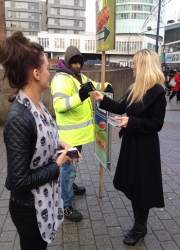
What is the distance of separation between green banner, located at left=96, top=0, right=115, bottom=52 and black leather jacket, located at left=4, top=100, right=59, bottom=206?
1955 mm

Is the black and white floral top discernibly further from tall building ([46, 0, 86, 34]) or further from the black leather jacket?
tall building ([46, 0, 86, 34])

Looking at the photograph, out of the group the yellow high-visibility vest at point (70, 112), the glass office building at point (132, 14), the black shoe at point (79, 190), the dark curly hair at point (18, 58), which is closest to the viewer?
the dark curly hair at point (18, 58)

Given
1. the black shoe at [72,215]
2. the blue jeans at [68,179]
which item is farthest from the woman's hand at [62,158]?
the black shoe at [72,215]

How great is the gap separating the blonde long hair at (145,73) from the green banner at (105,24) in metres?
0.74

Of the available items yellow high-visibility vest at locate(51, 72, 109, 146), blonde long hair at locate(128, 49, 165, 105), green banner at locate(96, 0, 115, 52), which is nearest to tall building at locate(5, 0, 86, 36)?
green banner at locate(96, 0, 115, 52)

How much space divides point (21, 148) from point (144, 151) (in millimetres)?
1420

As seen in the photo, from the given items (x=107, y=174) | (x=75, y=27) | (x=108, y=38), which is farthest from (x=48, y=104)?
(x=75, y=27)

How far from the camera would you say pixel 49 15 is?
318 feet

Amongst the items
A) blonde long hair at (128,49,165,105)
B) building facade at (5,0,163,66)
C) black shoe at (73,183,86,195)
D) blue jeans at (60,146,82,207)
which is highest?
building facade at (5,0,163,66)

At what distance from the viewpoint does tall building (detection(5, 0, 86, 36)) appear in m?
97.2

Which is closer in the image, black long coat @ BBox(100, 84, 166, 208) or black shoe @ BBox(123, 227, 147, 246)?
black long coat @ BBox(100, 84, 166, 208)

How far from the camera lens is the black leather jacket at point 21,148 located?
Result: 1508 millimetres

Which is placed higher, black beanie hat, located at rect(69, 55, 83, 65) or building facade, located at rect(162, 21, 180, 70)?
building facade, located at rect(162, 21, 180, 70)

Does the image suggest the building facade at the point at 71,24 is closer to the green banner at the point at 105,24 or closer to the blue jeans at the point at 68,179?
the green banner at the point at 105,24
